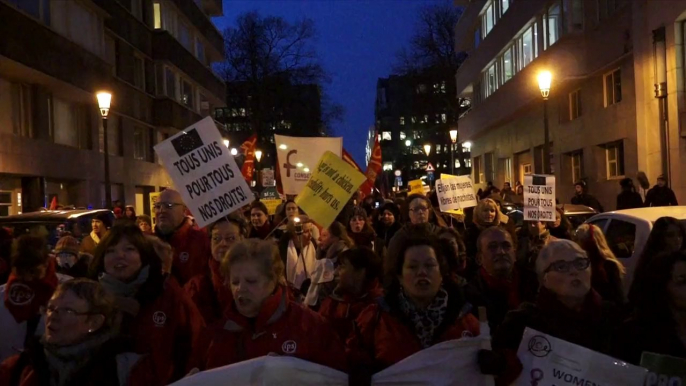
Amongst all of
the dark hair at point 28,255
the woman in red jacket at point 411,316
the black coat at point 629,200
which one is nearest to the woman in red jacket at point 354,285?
the woman in red jacket at point 411,316

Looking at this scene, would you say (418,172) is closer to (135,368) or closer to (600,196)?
(600,196)

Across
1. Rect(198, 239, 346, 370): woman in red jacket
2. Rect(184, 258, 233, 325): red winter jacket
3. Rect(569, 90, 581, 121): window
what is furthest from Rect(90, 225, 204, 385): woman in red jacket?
Rect(569, 90, 581, 121): window

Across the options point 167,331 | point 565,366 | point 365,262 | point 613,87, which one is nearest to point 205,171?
point 365,262

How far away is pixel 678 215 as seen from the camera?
8.70 metres

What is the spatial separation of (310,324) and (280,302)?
0.18m

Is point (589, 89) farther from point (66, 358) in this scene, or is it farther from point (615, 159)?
point (66, 358)

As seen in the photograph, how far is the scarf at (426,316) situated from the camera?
3.75 metres

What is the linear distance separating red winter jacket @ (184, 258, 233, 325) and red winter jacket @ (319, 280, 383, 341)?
0.72 metres

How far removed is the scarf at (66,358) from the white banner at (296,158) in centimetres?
821

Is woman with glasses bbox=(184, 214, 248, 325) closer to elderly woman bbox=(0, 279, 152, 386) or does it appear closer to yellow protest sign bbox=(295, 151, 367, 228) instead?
elderly woman bbox=(0, 279, 152, 386)

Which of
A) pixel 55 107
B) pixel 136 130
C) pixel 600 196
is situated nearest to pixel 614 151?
pixel 600 196

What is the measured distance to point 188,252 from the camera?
6262mm

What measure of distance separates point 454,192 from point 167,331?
9.27m

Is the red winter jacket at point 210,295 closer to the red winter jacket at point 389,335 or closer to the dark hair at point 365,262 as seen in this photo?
the dark hair at point 365,262
